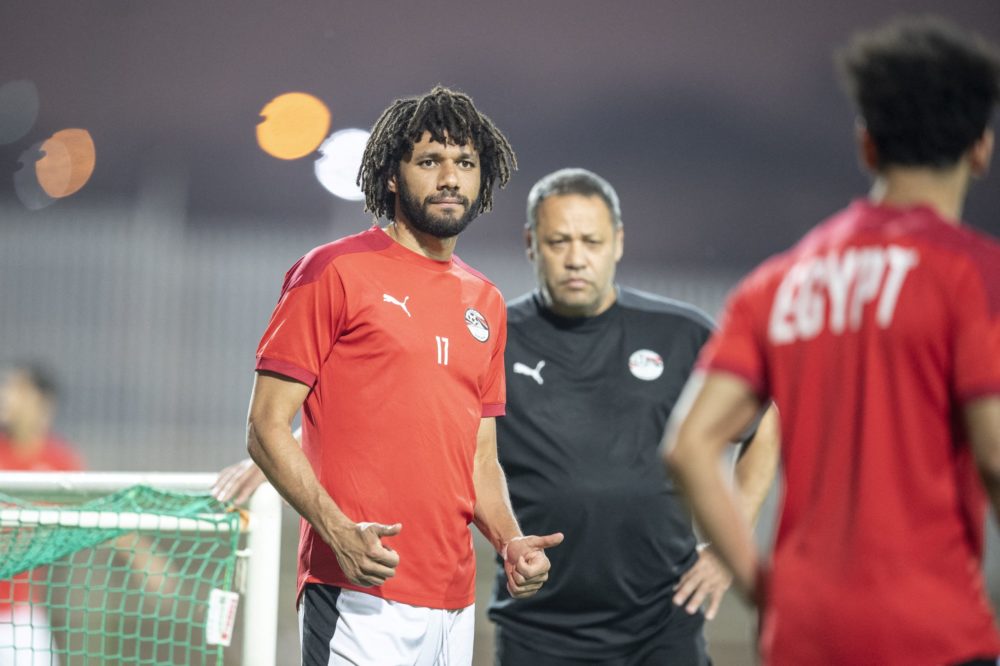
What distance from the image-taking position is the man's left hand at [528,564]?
9.98ft

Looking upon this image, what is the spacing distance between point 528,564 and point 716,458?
1240 mm

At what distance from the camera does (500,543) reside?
325 cm

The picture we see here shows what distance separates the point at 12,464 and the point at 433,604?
3.72 meters

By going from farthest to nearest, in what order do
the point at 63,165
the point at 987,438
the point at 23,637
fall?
1. the point at 63,165
2. the point at 23,637
3. the point at 987,438

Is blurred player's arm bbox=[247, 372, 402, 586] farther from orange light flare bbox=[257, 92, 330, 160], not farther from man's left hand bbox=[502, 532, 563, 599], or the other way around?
orange light flare bbox=[257, 92, 330, 160]

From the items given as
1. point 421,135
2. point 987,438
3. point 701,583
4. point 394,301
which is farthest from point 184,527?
point 987,438

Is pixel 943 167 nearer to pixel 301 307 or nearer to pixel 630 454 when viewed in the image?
pixel 301 307

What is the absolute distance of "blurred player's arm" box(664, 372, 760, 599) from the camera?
6.24ft

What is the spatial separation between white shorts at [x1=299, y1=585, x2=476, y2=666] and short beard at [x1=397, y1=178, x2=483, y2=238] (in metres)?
1.00

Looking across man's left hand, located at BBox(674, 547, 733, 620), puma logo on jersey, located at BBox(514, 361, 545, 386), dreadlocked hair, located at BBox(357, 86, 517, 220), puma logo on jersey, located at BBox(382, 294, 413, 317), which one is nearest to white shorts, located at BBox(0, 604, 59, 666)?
puma logo on jersey, located at BBox(514, 361, 545, 386)

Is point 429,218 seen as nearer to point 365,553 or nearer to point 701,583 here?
point 365,553

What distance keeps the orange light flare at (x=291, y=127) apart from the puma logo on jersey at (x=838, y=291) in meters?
17.7

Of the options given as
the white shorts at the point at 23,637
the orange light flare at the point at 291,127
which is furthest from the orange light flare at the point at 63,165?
the white shorts at the point at 23,637

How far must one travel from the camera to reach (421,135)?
3.36 m
